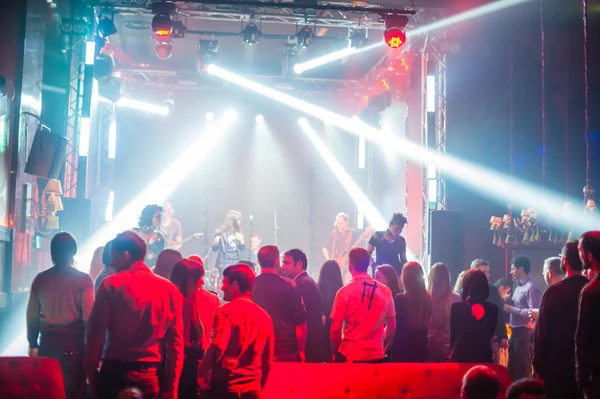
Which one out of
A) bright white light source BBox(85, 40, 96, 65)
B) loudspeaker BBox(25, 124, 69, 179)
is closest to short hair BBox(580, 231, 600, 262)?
loudspeaker BBox(25, 124, 69, 179)

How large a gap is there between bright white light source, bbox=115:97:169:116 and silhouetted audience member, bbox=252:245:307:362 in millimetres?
12027

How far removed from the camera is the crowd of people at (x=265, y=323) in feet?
12.3

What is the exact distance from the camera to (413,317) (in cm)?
548

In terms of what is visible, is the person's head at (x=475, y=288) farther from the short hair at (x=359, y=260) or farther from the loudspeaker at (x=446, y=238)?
the loudspeaker at (x=446, y=238)

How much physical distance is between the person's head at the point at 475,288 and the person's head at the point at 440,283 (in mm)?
727

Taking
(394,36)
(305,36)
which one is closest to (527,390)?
(394,36)

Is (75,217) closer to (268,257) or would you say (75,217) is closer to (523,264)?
(268,257)

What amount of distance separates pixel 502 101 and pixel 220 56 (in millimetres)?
7432

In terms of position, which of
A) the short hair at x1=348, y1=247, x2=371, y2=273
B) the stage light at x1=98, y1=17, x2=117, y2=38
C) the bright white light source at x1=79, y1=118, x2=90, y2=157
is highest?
the stage light at x1=98, y1=17, x2=117, y2=38

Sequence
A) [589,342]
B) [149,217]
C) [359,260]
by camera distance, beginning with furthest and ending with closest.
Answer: [149,217]
[359,260]
[589,342]

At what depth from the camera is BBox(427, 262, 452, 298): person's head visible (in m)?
5.92

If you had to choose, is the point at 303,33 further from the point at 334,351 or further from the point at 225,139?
the point at 334,351

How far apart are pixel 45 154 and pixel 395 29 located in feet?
18.7

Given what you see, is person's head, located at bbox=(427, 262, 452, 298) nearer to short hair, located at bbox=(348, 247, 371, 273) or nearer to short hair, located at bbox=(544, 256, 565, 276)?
short hair, located at bbox=(348, 247, 371, 273)
